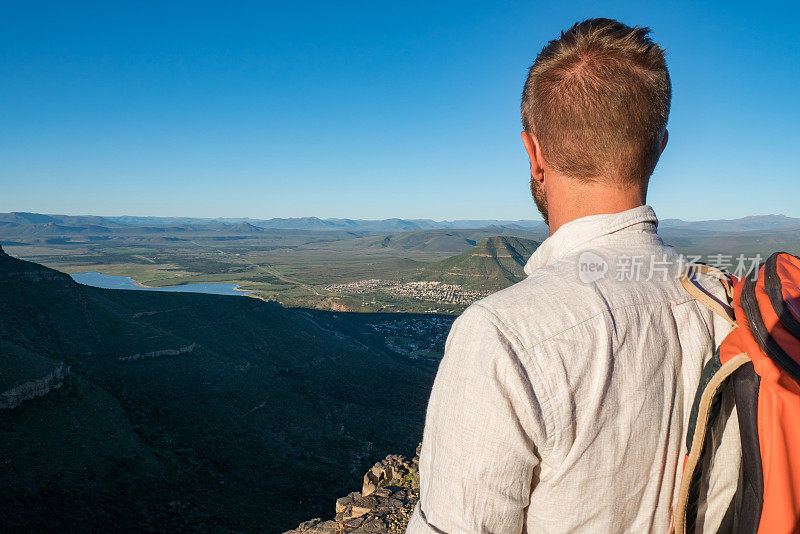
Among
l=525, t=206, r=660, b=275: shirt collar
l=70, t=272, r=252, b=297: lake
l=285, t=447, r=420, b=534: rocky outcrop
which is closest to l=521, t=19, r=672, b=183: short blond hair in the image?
l=525, t=206, r=660, b=275: shirt collar

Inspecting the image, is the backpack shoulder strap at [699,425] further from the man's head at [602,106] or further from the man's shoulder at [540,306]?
the man's head at [602,106]

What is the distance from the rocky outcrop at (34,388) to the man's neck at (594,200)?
30304 mm

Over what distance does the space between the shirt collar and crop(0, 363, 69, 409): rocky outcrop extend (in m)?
30.3

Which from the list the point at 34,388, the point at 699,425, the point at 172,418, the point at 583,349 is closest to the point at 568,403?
the point at 583,349

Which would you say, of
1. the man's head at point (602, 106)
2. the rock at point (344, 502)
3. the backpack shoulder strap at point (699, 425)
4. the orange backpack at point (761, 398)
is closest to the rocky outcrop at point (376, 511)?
the rock at point (344, 502)

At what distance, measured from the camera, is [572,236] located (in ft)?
5.32

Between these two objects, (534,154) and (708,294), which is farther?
(534,154)

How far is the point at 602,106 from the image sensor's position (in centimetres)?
155

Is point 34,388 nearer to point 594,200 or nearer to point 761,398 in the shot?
point 594,200

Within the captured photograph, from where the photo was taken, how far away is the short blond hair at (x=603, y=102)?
5.15ft

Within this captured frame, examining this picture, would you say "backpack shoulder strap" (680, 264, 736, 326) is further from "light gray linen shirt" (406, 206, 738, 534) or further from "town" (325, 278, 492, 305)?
"town" (325, 278, 492, 305)

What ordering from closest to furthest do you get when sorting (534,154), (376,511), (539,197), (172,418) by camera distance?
(534,154), (539,197), (376,511), (172,418)

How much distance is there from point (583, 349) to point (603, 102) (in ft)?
3.00

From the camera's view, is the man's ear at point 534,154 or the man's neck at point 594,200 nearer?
the man's neck at point 594,200
